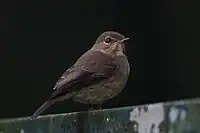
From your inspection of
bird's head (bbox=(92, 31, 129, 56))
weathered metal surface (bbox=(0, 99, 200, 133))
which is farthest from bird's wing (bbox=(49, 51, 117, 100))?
weathered metal surface (bbox=(0, 99, 200, 133))

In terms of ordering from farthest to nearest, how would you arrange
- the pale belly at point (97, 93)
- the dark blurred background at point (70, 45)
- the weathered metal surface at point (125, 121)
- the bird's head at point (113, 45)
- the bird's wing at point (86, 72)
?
the dark blurred background at point (70, 45)
the bird's head at point (113, 45)
the pale belly at point (97, 93)
the bird's wing at point (86, 72)
the weathered metal surface at point (125, 121)

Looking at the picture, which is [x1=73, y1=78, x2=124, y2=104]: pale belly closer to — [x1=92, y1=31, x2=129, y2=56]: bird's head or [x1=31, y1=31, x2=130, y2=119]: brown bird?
[x1=31, y1=31, x2=130, y2=119]: brown bird

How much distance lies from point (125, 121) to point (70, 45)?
21.9ft

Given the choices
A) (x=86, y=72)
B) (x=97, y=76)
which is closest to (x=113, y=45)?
(x=97, y=76)

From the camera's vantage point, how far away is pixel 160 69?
1014 centimetres

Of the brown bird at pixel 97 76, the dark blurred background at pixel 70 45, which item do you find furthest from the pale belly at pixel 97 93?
the dark blurred background at pixel 70 45

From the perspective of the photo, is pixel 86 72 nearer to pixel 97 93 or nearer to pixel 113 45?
pixel 97 93

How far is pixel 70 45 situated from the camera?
1041 centimetres

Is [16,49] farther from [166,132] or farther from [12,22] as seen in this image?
[166,132]

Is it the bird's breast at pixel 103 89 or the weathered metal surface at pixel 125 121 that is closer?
the weathered metal surface at pixel 125 121

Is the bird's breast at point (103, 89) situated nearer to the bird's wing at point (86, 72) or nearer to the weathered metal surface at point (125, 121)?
the bird's wing at point (86, 72)

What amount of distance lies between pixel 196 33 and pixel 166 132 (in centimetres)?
637

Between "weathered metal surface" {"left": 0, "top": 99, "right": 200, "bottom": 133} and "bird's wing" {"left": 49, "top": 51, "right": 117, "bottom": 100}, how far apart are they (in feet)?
2.11

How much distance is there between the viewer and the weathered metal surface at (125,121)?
3.32m
